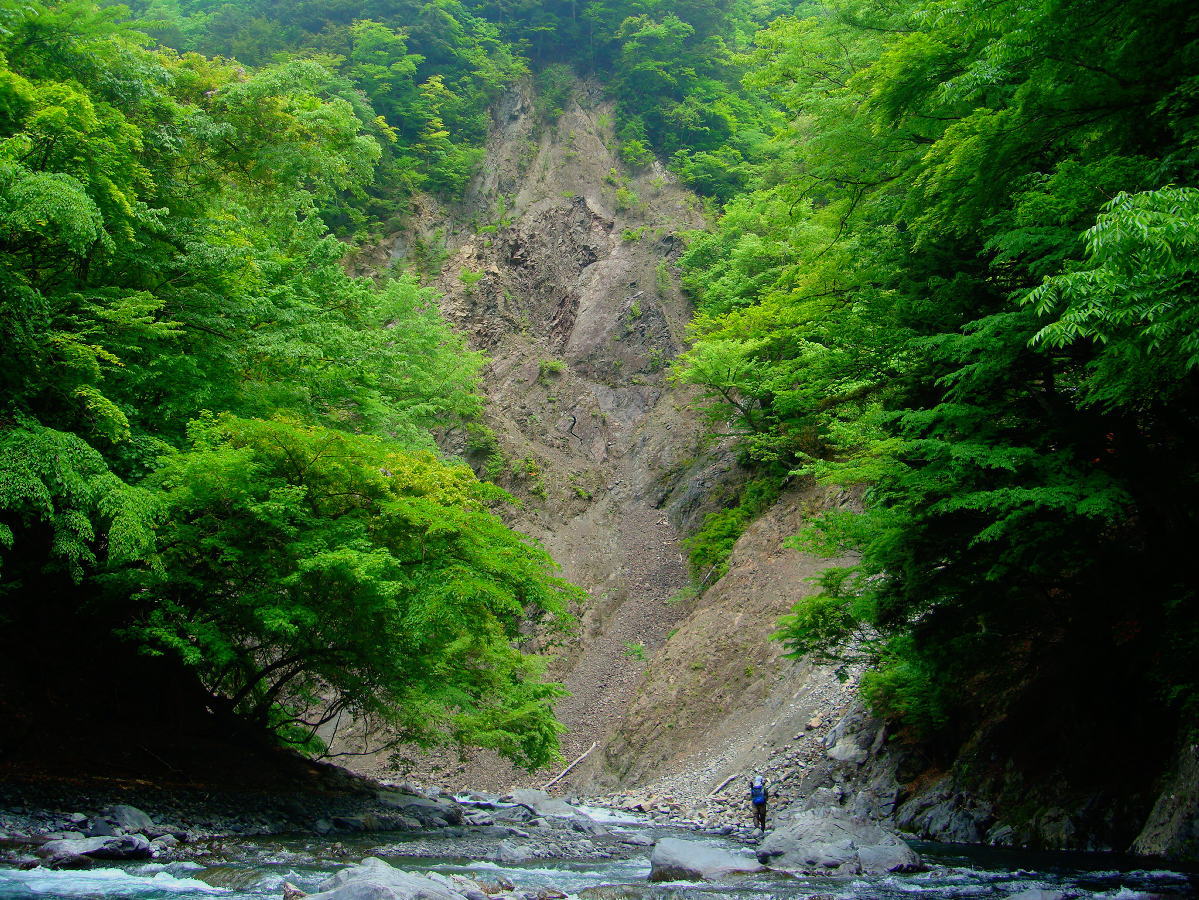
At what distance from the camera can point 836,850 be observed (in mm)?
8086

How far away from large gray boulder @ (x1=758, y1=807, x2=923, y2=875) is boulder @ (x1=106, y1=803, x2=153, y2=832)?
22.4 feet

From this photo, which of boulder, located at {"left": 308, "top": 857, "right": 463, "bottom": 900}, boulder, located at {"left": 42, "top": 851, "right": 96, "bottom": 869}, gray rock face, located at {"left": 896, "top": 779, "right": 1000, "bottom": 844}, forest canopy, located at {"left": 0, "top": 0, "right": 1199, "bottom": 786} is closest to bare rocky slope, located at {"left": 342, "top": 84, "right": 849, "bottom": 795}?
forest canopy, located at {"left": 0, "top": 0, "right": 1199, "bottom": 786}

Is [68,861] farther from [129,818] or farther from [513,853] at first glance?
[513,853]

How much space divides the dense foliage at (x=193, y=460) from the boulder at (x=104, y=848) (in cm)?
195

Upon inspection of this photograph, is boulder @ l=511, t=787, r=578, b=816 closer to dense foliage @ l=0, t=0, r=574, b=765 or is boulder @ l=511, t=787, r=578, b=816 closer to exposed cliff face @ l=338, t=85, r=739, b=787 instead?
dense foliage @ l=0, t=0, r=574, b=765

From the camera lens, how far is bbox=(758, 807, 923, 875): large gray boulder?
7.71 metres

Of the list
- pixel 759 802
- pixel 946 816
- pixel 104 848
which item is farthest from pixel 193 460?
pixel 946 816

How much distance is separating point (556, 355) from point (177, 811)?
88.4 ft

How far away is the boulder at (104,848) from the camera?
20.5ft

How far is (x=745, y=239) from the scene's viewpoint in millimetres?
26297

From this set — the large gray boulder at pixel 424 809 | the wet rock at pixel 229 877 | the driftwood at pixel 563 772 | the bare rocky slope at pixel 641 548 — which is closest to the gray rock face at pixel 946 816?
the bare rocky slope at pixel 641 548

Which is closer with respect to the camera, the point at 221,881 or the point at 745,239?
the point at 221,881

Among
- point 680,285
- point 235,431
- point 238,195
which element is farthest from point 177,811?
point 680,285

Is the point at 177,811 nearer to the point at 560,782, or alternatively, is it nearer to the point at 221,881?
the point at 221,881
